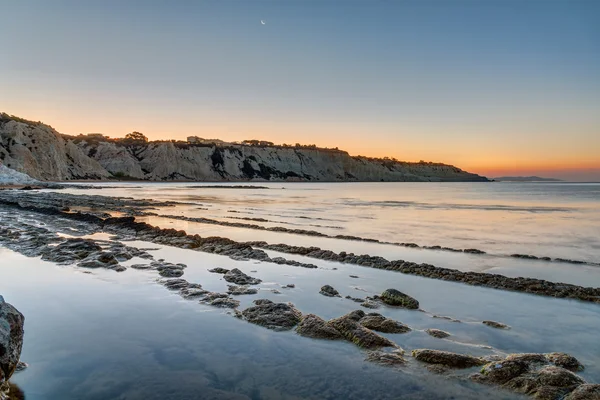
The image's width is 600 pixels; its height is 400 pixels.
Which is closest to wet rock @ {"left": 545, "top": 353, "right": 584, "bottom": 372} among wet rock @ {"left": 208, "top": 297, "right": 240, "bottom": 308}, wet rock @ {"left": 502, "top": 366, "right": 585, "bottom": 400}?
wet rock @ {"left": 502, "top": 366, "right": 585, "bottom": 400}

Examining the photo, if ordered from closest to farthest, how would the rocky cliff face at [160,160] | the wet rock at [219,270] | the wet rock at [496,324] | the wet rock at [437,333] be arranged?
the wet rock at [437,333] < the wet rock at [496,324] < the wet rock at [219,270] < the rocky cliff face at [160,160]

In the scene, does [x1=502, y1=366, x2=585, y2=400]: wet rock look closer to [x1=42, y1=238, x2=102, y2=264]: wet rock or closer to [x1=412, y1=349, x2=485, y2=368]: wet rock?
[x1=412, y1=349, x2=485, y2=368]: wet rock

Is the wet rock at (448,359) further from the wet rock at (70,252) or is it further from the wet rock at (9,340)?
the wet rock at (70,252)

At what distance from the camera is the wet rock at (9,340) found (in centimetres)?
347

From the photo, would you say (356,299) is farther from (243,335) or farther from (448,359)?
(448,359)

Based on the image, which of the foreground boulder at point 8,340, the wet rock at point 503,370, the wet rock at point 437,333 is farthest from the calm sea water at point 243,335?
the foreground boulder at point 8,340

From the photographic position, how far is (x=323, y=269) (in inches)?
368

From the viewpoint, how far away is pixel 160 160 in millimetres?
118875

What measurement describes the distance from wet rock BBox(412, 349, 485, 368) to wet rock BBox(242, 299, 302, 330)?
1.73 metres

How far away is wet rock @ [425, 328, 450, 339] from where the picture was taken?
5.27m

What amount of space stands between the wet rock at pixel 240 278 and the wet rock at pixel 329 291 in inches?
51.6

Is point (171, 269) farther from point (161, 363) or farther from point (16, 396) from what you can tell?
point (16, 396)

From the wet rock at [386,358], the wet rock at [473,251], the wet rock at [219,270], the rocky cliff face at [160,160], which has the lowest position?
the wet rock at [219,270]

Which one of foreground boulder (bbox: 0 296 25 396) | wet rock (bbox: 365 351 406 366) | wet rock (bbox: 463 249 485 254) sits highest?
foreground boulder (bbox: 0 296 25 396)
